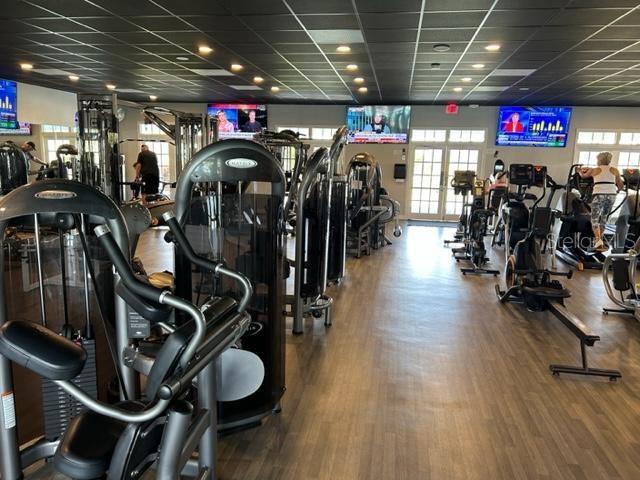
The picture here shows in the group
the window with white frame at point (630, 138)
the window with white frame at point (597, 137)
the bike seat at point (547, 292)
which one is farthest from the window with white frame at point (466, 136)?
the bike seat at point (547, 292)

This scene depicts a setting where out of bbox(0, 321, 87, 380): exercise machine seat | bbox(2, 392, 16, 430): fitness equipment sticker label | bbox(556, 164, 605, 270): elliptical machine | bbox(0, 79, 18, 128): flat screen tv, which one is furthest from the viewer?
bbox(0, 79, 18, 128): flat screen tv

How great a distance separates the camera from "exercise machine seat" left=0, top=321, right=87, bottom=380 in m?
1.22

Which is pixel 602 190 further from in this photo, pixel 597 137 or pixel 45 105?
pixel 45 105

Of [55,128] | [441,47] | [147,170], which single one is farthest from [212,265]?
[55,128]

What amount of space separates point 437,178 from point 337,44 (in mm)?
7119

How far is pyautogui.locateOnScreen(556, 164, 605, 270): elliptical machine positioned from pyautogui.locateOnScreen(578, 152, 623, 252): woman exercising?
3.9 inches

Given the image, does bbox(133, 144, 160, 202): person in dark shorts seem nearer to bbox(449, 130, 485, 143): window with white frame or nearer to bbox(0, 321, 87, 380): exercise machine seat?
bbox(449, 130, 485, 143): window with white frame

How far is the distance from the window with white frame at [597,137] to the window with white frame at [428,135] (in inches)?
130

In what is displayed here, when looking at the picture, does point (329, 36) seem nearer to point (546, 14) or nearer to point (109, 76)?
point (546, 14)

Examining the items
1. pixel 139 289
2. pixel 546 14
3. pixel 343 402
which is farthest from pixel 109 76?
pixel 139 289

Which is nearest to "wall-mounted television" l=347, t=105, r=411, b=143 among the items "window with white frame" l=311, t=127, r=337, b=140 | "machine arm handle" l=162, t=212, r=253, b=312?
"window with white frame" l=311, t=127, r=337, b=140

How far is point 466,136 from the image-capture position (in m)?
11.9

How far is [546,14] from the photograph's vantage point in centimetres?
451

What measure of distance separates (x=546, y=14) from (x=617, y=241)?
3839mm
